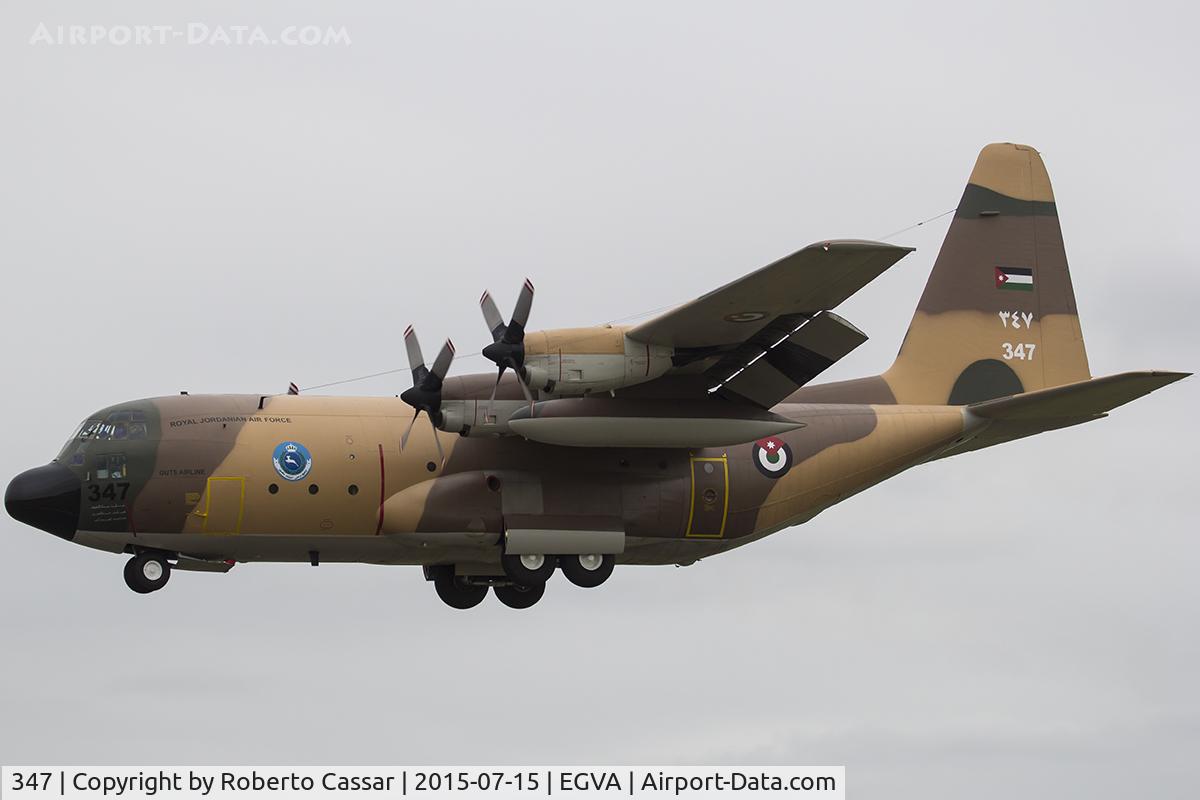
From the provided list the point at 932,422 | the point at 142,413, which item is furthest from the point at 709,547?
the point at 142,413

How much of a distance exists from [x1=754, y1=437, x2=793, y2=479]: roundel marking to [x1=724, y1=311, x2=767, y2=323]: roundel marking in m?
3.54

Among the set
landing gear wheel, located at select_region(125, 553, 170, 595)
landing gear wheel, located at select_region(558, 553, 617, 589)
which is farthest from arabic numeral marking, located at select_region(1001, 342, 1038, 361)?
landing gear wheel, located at select_region(125, 553, 170, 595)

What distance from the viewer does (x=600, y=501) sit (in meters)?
23.9

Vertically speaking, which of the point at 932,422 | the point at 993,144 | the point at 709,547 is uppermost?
the point at 993,144

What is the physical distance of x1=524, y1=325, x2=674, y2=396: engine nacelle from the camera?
70.6 feet

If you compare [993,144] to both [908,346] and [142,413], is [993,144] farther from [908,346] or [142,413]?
[142,413]

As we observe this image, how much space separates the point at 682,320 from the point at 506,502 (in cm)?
402

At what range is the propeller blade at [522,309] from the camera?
2161 centimetres

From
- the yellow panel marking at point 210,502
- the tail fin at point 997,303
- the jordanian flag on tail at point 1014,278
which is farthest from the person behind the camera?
the jordanian flag on tail at point 1014,278

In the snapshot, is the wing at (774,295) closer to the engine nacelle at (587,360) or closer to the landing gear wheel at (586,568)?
the engine nacelle at (587,360)

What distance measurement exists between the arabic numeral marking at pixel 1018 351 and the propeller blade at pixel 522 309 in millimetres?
8834

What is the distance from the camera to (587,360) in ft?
70.8

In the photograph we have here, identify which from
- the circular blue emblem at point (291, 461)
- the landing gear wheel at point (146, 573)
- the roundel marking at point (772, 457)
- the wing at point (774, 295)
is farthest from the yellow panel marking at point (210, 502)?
the roundel marking at point (772, 457)

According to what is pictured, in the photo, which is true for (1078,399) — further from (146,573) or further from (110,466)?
(110,466)
